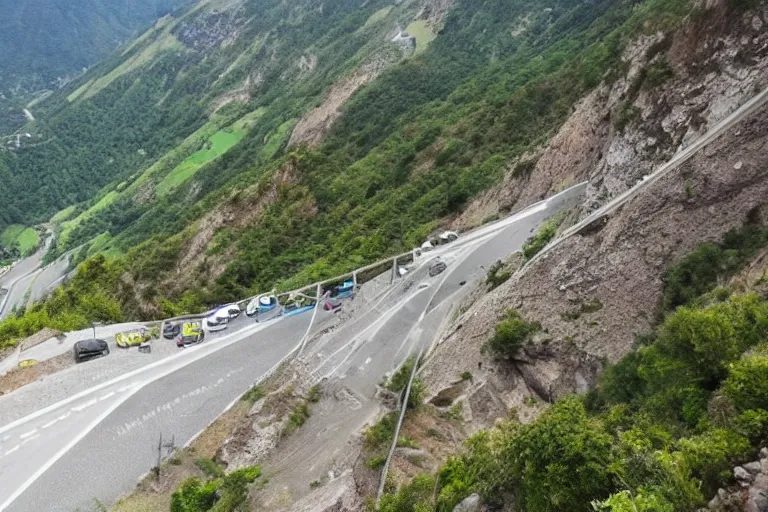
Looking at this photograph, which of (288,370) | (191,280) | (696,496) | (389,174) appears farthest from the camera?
Result: (389,174)

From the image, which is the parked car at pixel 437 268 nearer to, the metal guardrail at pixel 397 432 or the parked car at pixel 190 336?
the metal guardrail at pixel 397 432

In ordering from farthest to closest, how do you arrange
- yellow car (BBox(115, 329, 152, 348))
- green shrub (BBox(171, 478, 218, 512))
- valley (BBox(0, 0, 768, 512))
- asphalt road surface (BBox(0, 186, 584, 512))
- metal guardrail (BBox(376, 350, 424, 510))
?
1. yellow car (BBox(115, 329, 152, 348))
2. asphalt road surface (BBox(0, 186, 584, 512))
3. green shrub (BBox(171, 478, 218, 512))
4. metal guardrail (BBox(376, 350, 424, 510))
5. valley (BBox(0, 0, 768, 512))

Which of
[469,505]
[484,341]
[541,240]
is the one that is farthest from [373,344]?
[469,505]

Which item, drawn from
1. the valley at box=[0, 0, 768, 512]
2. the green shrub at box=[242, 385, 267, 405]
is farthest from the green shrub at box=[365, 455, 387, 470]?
the green shrub at box=[242, 385, 267, 405]

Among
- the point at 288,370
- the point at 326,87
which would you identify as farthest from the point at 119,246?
the point at 288,370

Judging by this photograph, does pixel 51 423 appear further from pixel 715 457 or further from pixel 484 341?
pixel 715 457

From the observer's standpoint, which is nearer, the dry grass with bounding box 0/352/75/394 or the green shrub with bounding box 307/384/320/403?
the green shrub with bounding box 307/384/320/403

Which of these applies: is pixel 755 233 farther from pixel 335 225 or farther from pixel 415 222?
pixel 335 225

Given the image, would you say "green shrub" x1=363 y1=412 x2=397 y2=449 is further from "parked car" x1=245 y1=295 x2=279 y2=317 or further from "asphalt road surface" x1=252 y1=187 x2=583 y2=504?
"parked car" x1=245 y1=295 x2=279 y2=317
